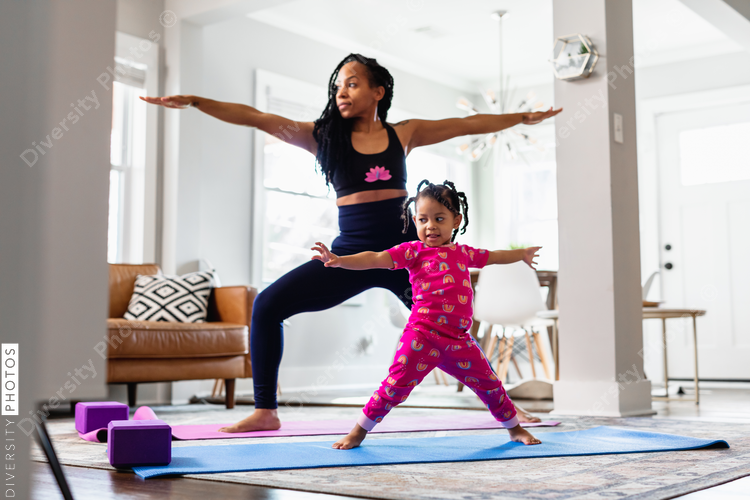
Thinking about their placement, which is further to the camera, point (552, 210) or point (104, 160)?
point (552, 210)

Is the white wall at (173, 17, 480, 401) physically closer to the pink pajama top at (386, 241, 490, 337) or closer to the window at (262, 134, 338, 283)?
the window at (262, 134, 338, 283)

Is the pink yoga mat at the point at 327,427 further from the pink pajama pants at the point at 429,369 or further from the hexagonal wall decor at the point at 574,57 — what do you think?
the hexagonal wall decor at the point at 574,57

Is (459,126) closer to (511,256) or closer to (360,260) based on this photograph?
(511,256)

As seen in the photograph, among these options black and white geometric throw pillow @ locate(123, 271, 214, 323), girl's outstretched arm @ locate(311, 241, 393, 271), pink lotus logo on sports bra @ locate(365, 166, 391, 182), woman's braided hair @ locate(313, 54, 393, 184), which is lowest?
black and white geometric throw pillow @ locate(123, 271, 214, 323)

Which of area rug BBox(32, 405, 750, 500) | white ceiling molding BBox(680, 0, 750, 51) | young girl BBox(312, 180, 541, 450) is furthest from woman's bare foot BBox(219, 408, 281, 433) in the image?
white ceiling molding BBox(680, 0, 750, 51)

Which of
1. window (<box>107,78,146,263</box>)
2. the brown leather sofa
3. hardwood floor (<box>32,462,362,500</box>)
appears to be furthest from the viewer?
window (<box>107,78,146,263</box>)

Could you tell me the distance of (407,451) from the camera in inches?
73.4

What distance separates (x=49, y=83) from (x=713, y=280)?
638 centimetres

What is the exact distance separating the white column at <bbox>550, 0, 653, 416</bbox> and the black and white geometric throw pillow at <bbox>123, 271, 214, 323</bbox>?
6.20 feet

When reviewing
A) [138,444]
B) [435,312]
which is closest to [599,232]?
[435,312]

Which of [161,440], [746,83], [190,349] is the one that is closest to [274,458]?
[161,440]

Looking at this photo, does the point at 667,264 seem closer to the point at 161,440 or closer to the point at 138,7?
the point at 138,7

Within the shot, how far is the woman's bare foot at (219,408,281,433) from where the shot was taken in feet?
7.57

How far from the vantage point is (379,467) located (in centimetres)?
160
